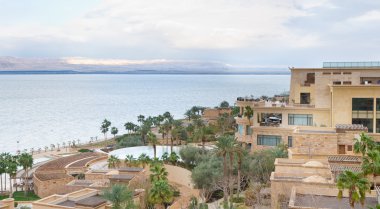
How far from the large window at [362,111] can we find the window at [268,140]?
901 cm

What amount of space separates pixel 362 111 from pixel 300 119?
752 cm

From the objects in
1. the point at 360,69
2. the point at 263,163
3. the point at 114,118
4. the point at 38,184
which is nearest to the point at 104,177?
the point at 38,184

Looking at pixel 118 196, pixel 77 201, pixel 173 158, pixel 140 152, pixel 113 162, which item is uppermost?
pixel 118 196

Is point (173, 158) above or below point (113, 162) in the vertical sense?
above

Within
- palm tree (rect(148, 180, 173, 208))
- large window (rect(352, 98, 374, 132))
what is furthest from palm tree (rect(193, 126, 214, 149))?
palm tree (rect(148, 180, 173, 208))

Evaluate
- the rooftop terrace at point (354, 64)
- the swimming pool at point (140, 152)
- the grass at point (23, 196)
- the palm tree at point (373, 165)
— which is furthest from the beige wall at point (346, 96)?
the grass at point (23, 196)

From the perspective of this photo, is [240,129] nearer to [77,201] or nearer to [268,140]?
[268,140]

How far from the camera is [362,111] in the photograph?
48.4 m

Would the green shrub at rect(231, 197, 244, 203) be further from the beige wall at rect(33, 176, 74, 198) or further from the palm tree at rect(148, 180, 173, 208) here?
the beige wall at rect(33, 176, 74, 198)

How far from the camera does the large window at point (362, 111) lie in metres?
48.3

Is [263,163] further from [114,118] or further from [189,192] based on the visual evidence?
[114,118]

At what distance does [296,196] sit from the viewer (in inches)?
979

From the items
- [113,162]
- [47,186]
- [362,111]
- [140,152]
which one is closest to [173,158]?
[113,162]

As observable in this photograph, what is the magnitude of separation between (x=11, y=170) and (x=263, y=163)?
91.6 ft
